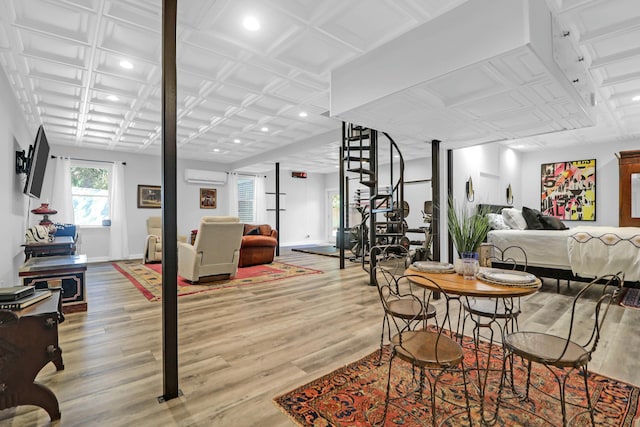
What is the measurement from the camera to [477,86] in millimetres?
2918

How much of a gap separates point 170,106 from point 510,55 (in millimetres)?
2417

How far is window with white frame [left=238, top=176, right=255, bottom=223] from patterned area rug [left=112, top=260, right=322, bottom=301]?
3.49 meters

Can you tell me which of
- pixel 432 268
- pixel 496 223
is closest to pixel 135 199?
pixel 432 268

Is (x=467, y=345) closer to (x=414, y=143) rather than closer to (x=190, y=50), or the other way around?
(x=190, y=50)

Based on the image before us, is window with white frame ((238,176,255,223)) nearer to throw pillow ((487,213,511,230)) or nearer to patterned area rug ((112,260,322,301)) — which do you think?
patterned area rug ((112,260,322,301))

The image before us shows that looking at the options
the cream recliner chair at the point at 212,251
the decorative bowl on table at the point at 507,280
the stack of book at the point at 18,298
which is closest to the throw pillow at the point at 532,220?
the decorative bowl on table at the point at 507,280

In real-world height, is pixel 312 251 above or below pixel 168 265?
below

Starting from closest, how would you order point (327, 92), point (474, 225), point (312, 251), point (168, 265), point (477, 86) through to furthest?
point (168, 265), point (477, 86), point (474, 225), point (327, 92), point (312, 251)

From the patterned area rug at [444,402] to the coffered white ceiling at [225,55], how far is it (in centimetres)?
262

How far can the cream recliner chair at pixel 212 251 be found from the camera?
4.84 meters

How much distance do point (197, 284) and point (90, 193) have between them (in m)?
4.83

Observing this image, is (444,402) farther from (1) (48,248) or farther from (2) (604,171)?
(2) (604,171)

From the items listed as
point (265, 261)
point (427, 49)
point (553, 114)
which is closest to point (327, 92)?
point (427, 49)

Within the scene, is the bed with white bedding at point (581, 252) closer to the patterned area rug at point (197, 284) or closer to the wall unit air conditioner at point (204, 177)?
the patterned area rug at point (197, 284)
